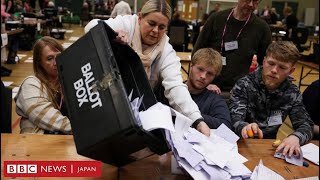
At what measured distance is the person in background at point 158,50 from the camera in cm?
139

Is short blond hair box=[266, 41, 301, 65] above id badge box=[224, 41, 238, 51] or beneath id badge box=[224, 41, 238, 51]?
above

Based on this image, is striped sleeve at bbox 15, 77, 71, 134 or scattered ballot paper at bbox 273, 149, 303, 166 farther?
striped sleeve at bbox 15, 77, 71, 134

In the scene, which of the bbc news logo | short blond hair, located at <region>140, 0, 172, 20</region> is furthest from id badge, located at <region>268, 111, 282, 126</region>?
the bbc news logo

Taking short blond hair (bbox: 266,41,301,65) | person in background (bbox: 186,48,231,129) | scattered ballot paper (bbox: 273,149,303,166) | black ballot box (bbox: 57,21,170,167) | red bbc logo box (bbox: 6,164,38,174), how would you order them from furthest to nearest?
person in background (bbox: 186,48,231,129) < short blond hair (bbox: 266,41,301,65) < scattered ballot paper (bbox: 273,149,303,166) < red bbc logo box (bbox: 6,164,38,174) < black ballot box (bbox: 57,21,170,167)

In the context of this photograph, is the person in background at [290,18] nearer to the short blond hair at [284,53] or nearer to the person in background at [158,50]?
the short blond hair at [284,53]

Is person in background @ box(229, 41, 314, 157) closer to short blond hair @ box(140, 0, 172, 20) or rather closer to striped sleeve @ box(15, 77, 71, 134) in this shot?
short blond hair @ box(140, 0, 172, 20)

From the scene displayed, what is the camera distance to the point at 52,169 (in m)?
1.07

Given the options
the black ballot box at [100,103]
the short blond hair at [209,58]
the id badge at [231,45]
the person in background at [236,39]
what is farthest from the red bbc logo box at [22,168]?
Answer: the id badge at [231,45]

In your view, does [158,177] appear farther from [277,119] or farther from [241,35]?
[241,35]

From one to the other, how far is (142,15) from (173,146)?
68 centimetres

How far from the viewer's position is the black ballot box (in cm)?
78

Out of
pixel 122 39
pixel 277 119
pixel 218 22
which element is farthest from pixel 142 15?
pixel 218 22

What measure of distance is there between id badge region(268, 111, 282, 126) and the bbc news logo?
1.03m

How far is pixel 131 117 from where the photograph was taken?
764mm
